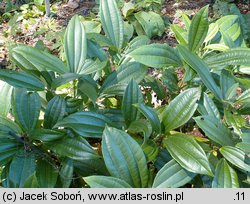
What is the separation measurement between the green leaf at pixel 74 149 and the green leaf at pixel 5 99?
9.4 inches

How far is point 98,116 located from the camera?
132 centimetres

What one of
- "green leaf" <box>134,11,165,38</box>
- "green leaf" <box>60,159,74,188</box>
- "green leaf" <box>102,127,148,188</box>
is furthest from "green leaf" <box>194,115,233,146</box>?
"green leaf" <box>134,11,165,38</box>

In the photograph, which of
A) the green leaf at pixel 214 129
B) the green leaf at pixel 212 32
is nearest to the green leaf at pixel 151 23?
the green leaf at pixel 212 32

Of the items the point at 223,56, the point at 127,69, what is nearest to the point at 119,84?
the point at 127,69

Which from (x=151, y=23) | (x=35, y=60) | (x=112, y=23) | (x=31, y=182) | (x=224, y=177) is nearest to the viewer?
(x=31, y=182)

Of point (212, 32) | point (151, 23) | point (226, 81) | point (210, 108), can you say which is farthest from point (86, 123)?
point (151, 23)

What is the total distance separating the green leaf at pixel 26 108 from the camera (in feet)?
4.30

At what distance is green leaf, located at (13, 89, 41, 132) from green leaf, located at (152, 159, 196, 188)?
457 millimetres

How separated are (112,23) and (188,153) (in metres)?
0.75

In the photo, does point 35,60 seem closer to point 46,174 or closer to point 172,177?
point 46,174

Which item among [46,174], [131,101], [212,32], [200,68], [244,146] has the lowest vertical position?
[46,174]

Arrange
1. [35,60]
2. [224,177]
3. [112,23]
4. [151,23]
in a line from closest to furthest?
[224,177], [35,60], [112,23], [151,23]

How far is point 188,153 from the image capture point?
1205 millimetres

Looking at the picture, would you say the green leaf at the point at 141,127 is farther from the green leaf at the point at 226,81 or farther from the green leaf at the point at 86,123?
the green leaf at the point at 226,81
